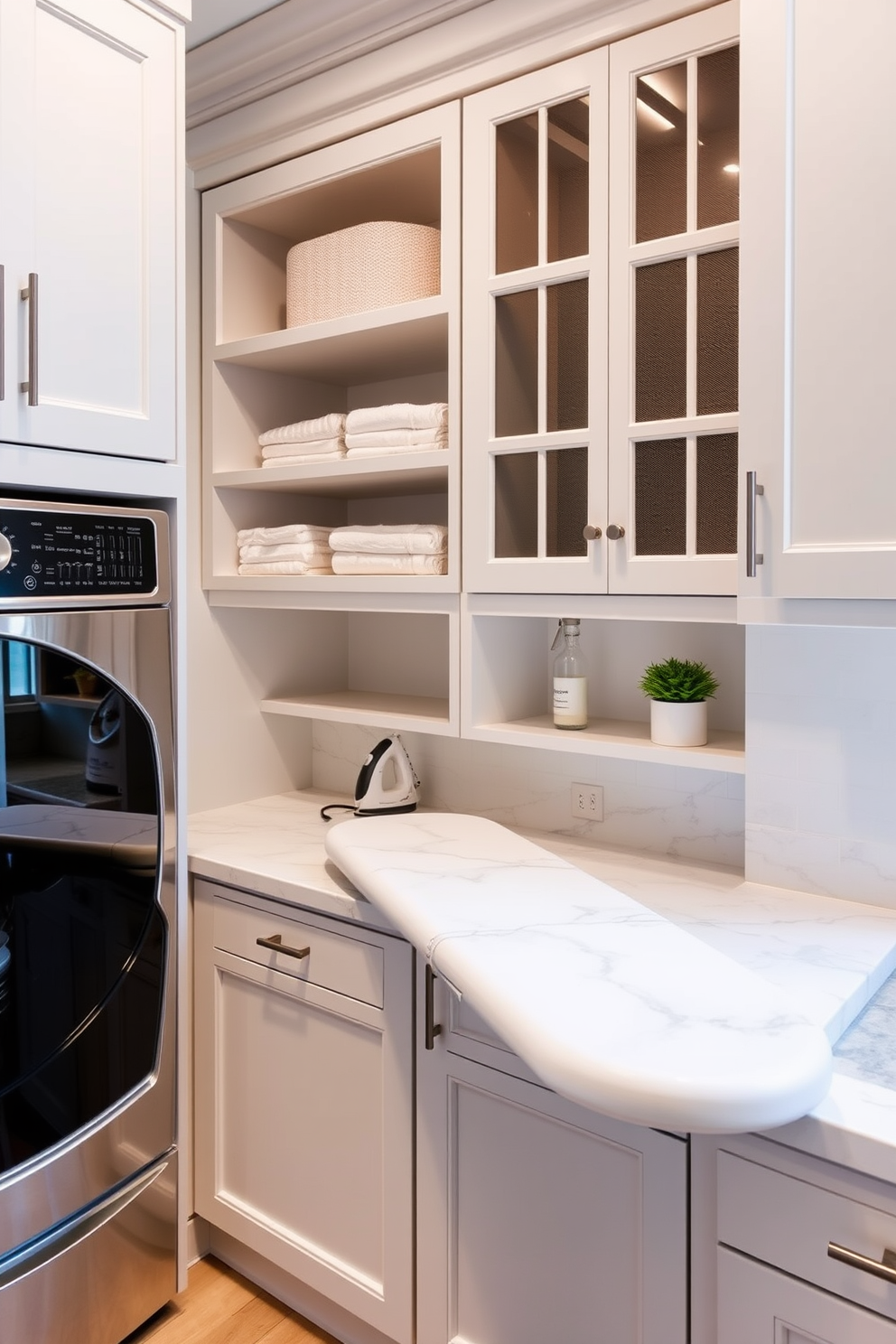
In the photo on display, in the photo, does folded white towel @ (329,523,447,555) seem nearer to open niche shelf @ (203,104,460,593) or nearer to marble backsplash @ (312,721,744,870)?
open niche shelf @ (203,104,460,593)

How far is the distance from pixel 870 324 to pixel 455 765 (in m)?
1.34

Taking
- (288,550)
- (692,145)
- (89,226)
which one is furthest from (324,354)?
(692,145)

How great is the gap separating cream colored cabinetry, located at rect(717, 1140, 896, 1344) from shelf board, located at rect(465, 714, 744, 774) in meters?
0.67

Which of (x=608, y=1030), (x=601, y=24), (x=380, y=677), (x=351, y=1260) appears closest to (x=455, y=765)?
(x=380, y=677)

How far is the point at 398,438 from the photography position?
1.91 meters

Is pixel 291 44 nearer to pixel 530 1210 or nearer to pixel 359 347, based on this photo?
pixel 359 347

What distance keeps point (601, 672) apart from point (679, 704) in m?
0.36

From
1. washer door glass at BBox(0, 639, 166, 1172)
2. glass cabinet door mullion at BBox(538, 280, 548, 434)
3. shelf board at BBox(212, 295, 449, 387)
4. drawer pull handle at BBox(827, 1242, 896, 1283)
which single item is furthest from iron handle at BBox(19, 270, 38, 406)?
drawer pull handle at BBox(827, 1242, 896, 1283)

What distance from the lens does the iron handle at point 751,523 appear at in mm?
1287

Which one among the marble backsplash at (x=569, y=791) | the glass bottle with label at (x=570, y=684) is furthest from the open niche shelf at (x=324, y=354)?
the marble backsplash at (x=569, y=791)

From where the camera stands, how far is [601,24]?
1546 millimetres

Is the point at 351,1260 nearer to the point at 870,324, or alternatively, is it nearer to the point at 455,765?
the point at 455,765

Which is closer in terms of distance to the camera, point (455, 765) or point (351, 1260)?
point (351, 1260)

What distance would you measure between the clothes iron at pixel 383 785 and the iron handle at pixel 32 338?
1.03 m
